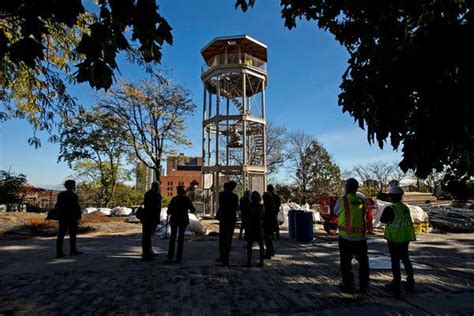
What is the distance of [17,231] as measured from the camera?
571 inches

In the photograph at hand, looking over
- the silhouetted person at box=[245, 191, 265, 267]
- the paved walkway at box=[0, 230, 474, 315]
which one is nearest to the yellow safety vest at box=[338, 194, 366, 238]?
the paved walkway at box=[0, 230, 474, 315]

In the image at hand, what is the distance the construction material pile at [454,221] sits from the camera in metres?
16.6

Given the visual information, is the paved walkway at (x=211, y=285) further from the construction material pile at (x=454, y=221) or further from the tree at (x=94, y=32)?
the construction material pile at (x=454, y=221)

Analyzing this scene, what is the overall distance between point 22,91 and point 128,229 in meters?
8.50

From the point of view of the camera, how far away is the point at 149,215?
326 inches

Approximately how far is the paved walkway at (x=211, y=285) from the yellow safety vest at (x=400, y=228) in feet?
2.78

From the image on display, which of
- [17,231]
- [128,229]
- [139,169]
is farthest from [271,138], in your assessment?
[17,231]

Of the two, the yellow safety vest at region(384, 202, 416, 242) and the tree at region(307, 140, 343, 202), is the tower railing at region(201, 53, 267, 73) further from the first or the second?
the yellow safety vest at region(384, 202, 416, 242)

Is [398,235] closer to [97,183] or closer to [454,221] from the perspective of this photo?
[454,221]

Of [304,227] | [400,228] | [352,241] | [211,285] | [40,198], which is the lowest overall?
[211,285]

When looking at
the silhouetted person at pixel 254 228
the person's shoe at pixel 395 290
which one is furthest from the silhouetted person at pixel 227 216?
the person's shoe at pixel 395 290

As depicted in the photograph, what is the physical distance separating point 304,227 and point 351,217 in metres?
6.92

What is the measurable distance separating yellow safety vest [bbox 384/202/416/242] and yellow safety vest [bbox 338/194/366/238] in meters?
0.43

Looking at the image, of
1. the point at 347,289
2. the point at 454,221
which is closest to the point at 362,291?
the point at 347,289
